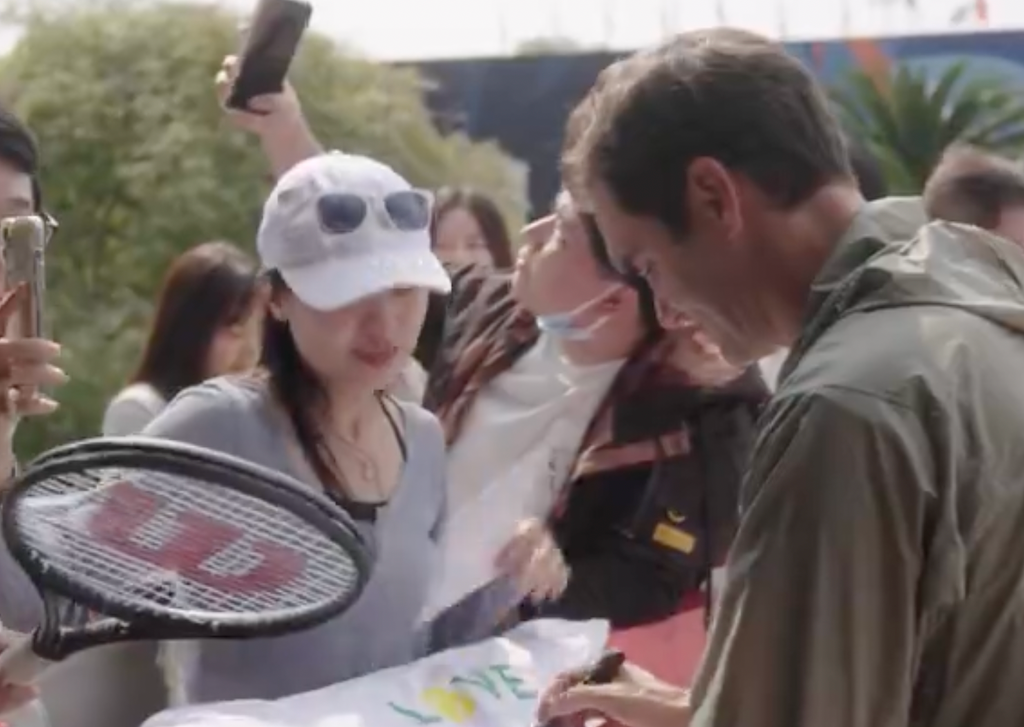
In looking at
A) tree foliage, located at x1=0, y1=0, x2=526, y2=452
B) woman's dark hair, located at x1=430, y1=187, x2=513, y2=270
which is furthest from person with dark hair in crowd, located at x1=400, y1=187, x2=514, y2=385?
tree foliage, located at x1=0, y1=0, x2=526, y2=452

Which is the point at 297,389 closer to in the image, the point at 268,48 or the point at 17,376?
the point at 17,376

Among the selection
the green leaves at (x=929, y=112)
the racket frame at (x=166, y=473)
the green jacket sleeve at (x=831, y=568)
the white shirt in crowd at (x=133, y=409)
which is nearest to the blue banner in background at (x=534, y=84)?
the green leaves at (x=929, y=112)

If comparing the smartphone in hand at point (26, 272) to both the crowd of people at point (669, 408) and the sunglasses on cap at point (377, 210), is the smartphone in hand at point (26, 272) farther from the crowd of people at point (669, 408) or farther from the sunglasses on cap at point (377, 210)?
the sunglasses on cap at point (377, 210)

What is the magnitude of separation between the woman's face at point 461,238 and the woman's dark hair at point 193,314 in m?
0.42

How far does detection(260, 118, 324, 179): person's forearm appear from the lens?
8.77ft

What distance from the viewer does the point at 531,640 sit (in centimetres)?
192

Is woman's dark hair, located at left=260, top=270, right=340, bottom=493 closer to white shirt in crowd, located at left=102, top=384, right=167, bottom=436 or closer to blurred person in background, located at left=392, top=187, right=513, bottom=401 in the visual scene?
white shirt in crowd, located at left=102, top=384, right=167, bottom=436

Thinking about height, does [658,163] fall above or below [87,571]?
above

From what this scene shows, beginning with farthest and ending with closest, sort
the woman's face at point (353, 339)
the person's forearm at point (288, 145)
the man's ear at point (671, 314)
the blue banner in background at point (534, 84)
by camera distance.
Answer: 1. the blue banner in background at point (534, 84)
2. the person's forearm at point (288, 145)
3. the woman's face at point (353, 339)
4. the man's ear at point (671, 314)

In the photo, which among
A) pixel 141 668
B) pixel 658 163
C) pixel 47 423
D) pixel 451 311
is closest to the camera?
pixel 658 163

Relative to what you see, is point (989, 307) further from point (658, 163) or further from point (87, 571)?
point (87, 571)

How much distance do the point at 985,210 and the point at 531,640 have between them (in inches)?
60.7

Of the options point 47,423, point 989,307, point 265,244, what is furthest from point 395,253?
point 47,423

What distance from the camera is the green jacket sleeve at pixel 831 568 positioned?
1.15 m
